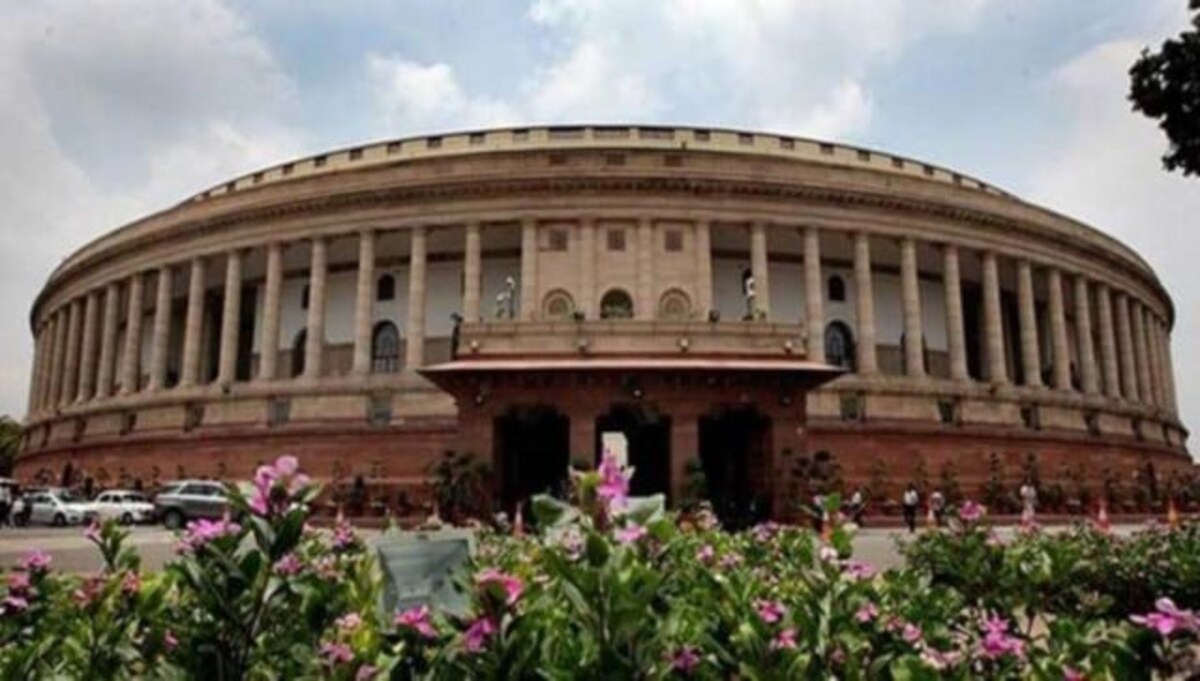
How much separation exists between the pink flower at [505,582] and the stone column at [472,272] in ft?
131

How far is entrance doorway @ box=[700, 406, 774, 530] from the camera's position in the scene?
24.6 metres

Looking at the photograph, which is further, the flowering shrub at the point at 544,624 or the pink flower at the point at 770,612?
the pink flower at the point at 770,612

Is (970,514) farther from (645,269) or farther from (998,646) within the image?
(645,269)

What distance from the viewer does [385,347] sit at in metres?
47.5

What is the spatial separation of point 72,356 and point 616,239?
36626 mm

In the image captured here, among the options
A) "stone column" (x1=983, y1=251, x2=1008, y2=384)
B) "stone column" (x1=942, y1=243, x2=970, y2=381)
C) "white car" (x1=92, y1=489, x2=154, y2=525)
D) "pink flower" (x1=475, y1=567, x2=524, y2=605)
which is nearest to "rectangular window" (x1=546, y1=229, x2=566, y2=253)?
"stone column" (x1=942, y1=243, x2=970, y2=381)

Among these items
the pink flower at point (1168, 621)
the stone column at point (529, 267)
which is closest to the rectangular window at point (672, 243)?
the stone column at point (529, 267)

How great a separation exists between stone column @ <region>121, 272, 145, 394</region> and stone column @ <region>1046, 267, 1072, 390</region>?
49411 mm

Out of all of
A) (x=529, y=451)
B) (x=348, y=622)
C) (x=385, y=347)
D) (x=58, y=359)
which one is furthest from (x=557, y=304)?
(x=348, y=622)

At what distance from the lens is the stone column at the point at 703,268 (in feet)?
140

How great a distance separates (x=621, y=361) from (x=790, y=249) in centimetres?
2462

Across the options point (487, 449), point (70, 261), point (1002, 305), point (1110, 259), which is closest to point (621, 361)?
point (487, 449)

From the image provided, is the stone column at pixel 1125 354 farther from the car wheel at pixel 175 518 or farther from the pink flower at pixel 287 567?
the pink flower at pixel 287 567

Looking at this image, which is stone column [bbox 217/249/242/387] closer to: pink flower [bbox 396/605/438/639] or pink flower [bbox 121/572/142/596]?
pink flower [bbox 121/572/142/596]
